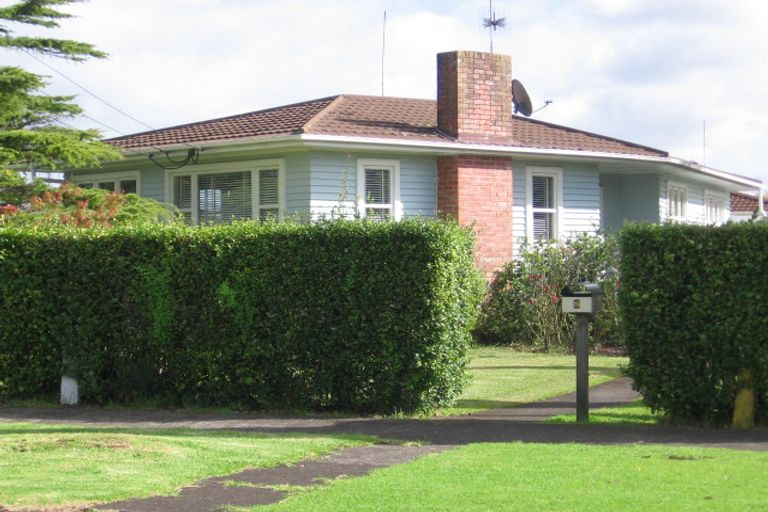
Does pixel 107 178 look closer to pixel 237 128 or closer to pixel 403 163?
pixel 237 128

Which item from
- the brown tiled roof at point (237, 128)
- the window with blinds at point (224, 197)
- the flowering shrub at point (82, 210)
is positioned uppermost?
the brown tiled roof at point (237, 128)

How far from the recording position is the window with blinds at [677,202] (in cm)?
2640

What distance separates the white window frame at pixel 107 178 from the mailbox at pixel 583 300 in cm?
1324

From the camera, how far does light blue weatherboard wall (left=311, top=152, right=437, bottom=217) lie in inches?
799

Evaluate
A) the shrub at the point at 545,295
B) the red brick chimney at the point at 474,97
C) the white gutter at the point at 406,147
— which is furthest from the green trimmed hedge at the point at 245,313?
the red brick chimney at the point at 474,97

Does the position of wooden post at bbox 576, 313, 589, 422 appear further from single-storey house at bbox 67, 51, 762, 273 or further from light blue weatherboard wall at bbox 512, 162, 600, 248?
light blue weatherboard wall at bbox 512, 162, 600, 248

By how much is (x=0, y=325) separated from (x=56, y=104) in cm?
732

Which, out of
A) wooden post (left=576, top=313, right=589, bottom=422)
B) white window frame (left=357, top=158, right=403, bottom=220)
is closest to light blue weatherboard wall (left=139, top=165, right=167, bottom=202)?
white window frame (left=357, top=158, right=403, bottom=220)

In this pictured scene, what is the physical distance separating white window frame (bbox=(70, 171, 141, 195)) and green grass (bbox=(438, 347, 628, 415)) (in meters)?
7.89

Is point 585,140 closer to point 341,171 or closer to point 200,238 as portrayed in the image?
point 341,171

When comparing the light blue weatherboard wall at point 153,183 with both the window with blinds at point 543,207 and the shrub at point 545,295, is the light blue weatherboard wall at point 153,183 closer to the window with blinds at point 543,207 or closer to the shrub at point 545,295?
the shrub at point 545,295

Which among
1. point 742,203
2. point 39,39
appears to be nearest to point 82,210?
point 39,39

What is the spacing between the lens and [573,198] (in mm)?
23594

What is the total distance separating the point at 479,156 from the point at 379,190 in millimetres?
2112
